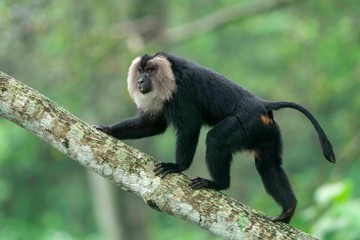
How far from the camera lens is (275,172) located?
6.49 metres

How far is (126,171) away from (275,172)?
1808 millimetres

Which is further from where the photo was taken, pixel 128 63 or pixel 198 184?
pixel 128 63

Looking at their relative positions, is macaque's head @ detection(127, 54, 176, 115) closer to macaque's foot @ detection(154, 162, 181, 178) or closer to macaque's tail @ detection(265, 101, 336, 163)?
macaque's tail @ detection(265, 101, 336, 163)

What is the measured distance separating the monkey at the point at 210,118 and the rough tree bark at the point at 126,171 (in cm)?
80

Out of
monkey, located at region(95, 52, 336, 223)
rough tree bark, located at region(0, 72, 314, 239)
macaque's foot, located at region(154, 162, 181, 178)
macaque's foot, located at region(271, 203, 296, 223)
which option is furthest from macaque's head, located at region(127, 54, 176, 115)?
macaque's foot, located at region(271, 203, 296, 223)

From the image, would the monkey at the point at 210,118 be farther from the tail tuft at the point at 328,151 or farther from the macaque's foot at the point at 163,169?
the macaque's foot at the point at 163,169

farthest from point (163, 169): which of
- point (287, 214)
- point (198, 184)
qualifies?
point (287, 214)

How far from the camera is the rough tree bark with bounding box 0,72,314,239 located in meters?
5.04

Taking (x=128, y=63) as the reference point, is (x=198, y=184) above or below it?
above


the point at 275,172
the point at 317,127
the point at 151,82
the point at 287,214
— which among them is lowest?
the point at 287,214

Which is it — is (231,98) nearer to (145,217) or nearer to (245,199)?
(145,217)

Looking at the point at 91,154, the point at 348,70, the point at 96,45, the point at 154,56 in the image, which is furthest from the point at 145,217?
the point at 91,154

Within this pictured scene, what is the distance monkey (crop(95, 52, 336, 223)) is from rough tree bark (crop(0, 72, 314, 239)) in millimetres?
798

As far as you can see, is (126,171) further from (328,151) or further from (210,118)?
(328,151)
